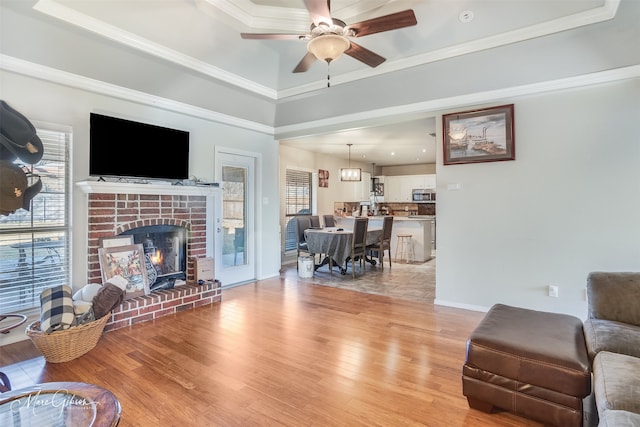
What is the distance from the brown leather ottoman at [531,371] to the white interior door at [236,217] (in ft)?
12.3

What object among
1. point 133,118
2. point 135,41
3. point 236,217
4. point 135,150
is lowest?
point 236,217

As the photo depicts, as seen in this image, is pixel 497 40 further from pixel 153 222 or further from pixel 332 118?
pixel 153 222

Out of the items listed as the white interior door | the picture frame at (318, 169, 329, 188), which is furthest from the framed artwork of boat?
the picture frame at (318, 169, 329, 188)

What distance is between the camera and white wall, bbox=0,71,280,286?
9.93ft

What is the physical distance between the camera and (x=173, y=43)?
11.0 ft

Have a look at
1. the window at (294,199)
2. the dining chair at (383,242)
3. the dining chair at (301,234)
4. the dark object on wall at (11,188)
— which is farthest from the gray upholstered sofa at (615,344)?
the window at (294,199)

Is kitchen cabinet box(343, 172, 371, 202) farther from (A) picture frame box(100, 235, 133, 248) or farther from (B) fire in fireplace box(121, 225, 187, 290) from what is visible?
(A) picture frame box(100, 235, 133, 248)

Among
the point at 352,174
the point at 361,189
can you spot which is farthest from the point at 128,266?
the point at 361,189

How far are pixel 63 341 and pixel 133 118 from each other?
2468 mm

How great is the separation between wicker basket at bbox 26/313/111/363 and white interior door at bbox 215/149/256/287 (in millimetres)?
2134

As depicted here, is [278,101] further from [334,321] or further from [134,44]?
[334,321]

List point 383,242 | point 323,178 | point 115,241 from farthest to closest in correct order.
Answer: point 323,178 → point 383,242 → point 115,241

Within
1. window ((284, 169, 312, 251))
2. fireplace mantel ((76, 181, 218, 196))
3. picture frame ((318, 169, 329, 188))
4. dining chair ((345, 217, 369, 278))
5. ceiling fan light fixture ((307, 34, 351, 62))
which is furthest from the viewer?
picture frame ((318, 169, 329, 188))

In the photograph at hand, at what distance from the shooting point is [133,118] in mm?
3771
